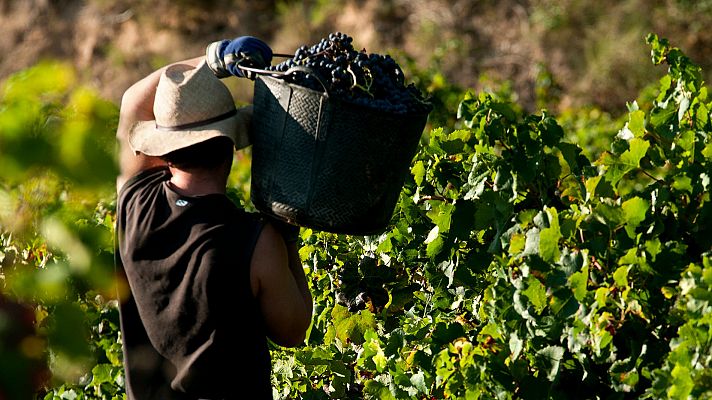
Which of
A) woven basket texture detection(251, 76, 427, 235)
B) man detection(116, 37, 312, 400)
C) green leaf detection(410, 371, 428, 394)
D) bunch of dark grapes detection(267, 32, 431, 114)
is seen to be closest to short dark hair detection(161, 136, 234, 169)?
man detection(116, 37, 312, 400)

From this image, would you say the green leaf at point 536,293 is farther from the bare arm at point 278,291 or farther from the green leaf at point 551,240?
the bare arm at point 278,291

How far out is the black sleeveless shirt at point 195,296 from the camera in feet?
8.55

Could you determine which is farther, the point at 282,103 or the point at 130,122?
the point at 130,122

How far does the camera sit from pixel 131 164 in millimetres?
2951

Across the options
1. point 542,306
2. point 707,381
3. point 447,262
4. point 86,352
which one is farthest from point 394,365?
point 86,352

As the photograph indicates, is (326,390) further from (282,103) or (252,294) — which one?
(282,103)

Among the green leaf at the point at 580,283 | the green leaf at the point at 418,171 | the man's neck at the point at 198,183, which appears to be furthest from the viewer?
the green leaf at the point at 418,171

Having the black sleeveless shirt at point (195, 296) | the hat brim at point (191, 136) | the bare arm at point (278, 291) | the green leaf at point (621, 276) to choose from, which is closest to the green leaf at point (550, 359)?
the green leaf at point (621, 276)

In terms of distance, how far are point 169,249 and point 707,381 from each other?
131 cm

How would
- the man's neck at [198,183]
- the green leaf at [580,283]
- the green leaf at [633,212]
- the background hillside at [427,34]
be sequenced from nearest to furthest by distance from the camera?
the green leaf at [580,283] → the green leaf at [633,212] → the man's neck at [198,183] → the background hillside at [427,34]

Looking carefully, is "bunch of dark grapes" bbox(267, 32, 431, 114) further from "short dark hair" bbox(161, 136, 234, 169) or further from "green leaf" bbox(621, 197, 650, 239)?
"green leaf" bbox(621, 197, 650, 239)

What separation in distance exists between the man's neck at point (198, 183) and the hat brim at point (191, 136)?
0.31 feet

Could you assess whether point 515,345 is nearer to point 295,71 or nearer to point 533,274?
point 533,274

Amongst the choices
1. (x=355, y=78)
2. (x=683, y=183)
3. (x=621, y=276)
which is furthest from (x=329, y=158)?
(x=683, y=183)
